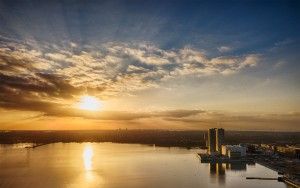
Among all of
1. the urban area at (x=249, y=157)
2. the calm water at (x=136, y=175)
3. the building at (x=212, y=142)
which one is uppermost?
the building at (x=212, y=142)

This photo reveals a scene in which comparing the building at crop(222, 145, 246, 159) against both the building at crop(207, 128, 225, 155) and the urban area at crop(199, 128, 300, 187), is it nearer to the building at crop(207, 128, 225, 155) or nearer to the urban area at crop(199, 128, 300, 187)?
the urban area at crop(199, 128, 300, 187)

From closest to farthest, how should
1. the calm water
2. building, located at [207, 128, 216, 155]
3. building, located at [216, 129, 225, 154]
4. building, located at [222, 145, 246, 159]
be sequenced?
the calm water
building, located at [222, 145, 246, 159]
building, located at [216, 129, 225, 154]
building, located at [207, 128, 216, 155]

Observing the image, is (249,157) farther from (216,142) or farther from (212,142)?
(212,142)

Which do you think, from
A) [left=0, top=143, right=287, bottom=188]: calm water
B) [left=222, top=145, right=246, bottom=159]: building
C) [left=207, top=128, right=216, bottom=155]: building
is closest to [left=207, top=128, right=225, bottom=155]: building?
[left=207, top=128, right=216, bottom=155]: building

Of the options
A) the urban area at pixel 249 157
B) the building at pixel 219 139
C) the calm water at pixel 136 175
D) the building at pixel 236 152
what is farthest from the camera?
the building at pixel 219 139

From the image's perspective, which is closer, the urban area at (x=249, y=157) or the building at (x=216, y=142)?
the urban area at (x=249, y=157)

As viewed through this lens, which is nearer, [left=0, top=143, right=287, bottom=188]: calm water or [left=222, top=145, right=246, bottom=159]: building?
[left=0, top=143, right=287, bottom=188]: calm water

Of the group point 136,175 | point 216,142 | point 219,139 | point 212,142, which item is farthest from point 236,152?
point 136,175

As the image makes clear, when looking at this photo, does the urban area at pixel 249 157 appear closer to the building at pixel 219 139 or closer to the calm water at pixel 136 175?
the building at pixel 219 139

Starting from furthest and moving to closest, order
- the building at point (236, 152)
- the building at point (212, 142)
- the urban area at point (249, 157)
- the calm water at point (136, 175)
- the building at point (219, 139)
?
the building at point (212, 142), the building at point (219, 139), the building at point (236, 152), the urban area at point (249, 157), the calm water at point (136, 175)

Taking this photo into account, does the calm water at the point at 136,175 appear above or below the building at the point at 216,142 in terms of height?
below

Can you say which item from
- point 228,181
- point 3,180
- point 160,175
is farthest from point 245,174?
point 3,180

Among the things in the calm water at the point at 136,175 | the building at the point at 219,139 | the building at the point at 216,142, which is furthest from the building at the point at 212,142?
the calm water at the point at 136,175
